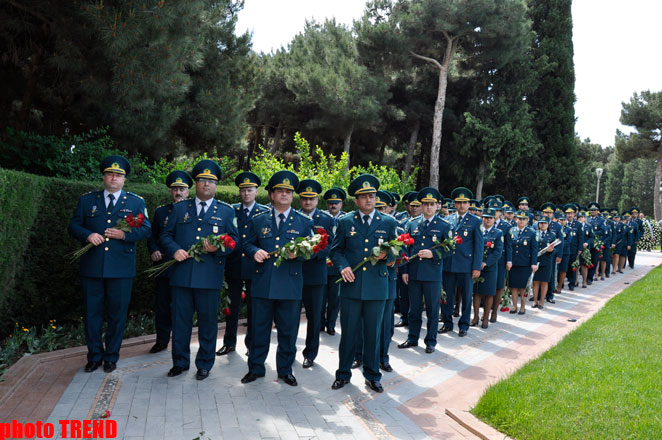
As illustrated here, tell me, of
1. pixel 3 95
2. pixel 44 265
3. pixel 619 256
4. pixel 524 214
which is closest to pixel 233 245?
pixel 44 265

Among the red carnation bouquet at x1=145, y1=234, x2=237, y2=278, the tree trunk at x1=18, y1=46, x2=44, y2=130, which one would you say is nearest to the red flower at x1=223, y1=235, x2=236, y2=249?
the red carnation bouquet at x1=145, y1=234, x2=237, y2=278

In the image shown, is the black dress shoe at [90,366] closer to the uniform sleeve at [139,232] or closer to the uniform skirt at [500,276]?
the uniform sleeve at [139,232]

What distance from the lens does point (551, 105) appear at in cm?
3056

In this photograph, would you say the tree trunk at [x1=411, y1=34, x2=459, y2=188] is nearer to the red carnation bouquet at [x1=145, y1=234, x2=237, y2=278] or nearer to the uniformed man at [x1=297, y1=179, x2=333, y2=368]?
the uniformed man at [x1=297, y1=179, x2=333, y2=368]

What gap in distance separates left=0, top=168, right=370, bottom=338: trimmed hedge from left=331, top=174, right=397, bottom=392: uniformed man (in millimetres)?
3782

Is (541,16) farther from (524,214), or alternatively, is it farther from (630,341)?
(630,341)

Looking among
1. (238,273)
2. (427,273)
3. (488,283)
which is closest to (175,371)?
(238,273)

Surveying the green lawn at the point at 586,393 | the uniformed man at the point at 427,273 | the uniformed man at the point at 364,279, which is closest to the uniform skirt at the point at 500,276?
the green lawn at the point at 586,393

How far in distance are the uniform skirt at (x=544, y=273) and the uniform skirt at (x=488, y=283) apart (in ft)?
9.56

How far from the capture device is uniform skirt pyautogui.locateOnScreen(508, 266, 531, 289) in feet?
34.2

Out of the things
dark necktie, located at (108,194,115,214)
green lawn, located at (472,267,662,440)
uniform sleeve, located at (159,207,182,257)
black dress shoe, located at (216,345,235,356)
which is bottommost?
black dress shoe, located at (216,345,235,356)

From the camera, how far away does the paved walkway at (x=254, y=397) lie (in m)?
4.37

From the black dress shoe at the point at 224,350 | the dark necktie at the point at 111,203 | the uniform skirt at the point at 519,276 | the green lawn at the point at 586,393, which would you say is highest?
the dark necktie at the point at 111,203

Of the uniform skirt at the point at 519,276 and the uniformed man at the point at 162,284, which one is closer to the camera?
the uniformed man at the point at 162,284
